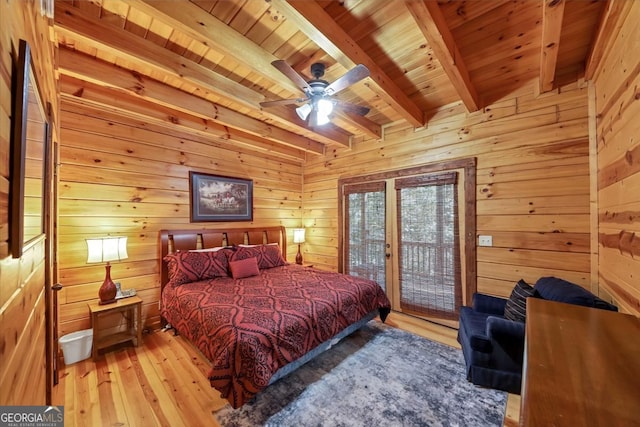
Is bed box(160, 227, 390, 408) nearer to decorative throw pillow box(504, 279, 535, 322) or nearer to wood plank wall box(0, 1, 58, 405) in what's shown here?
wood plank wall box(0, 1, 58, 405)

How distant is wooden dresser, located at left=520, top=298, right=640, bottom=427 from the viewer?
0.46 m

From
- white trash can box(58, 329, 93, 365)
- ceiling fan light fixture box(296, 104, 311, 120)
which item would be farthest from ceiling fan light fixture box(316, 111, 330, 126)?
white trash can box(58, 329, 93, 365)

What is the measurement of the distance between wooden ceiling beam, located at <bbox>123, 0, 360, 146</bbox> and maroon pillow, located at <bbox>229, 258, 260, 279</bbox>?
2.11 metres

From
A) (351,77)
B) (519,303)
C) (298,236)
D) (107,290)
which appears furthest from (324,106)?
(107,290)

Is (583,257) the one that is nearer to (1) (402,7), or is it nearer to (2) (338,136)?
(1) (402,7)

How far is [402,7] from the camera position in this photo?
1646mm

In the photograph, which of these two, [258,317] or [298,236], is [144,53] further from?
[298,236]

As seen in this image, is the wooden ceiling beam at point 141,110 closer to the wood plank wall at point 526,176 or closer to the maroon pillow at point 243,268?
the maroon pillow at point 243,268

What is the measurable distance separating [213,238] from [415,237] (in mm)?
2790

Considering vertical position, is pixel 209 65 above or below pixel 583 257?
above

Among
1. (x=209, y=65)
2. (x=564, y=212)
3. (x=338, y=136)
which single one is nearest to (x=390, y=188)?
(x=338, y=136)

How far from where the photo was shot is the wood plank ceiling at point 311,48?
1.62m

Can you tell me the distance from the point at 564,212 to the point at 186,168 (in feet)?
14.1

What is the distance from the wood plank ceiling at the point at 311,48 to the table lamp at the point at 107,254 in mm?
1389
